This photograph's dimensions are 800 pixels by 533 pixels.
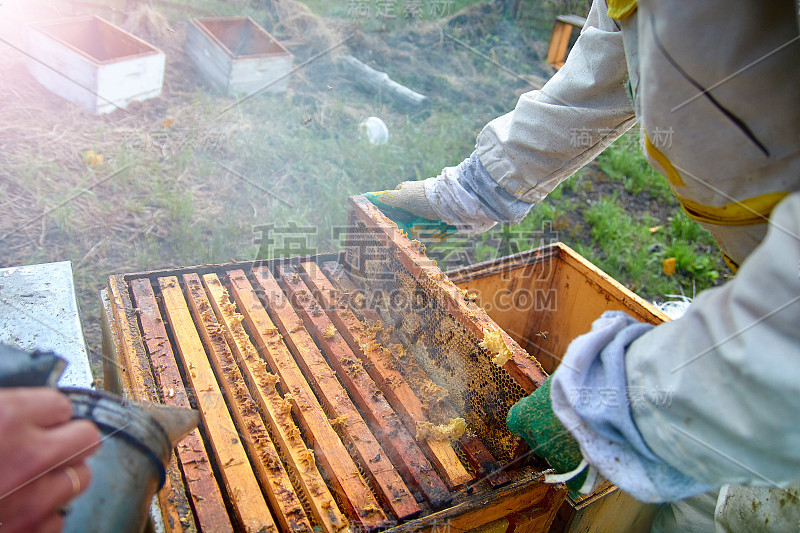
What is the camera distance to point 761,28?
101 centimetres

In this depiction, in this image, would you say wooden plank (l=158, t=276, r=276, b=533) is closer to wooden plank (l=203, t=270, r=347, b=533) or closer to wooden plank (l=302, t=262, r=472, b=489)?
wooden plank (l=203, t=270, r=347, b=533)

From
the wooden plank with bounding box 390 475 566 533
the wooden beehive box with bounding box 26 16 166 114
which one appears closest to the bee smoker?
the wooden plank with bounding box 390 475 566 533

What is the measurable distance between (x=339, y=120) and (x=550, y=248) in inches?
98.2

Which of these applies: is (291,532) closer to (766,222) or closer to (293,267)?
(293,267)

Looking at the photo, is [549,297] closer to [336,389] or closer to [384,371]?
[384,371]

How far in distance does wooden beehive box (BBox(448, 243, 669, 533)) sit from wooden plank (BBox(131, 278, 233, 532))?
1176mm

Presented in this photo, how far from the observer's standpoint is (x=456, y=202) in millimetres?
1978

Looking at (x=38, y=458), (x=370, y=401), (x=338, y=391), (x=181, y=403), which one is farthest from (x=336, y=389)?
(x=38, y=458)

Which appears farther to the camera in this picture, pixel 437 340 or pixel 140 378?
pixel 437 340

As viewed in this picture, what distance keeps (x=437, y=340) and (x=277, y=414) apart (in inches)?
21.2

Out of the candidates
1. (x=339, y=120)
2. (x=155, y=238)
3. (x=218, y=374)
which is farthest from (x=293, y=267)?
(x=339, y=120)

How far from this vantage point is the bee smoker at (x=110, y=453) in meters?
0.82

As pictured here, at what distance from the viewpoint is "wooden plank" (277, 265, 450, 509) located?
137 cm

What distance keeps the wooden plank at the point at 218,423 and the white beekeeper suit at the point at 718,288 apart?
745 mm
